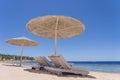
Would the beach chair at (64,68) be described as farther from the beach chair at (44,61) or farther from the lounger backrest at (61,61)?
the beach chair at (44,61)

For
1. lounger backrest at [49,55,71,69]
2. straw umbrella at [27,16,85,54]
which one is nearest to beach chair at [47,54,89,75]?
lounger backrest at [49,55,71,69]

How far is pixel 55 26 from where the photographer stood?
8.02m

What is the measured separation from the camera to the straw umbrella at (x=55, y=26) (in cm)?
727

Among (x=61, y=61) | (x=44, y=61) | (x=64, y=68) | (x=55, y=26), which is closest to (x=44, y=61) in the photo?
Result: (x=44, y=61)

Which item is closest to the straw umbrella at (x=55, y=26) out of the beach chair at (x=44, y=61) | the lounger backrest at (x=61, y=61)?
the beach chair at (x=44, y=61)

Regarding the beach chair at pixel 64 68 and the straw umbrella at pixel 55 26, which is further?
the straw umbrella at pixel 55 26

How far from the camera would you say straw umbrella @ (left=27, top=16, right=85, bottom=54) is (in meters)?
7.27

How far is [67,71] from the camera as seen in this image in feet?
20.0

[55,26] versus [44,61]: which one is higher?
[55,26]

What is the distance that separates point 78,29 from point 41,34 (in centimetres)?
212

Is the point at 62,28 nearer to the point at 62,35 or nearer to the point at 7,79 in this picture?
the point at 62,35

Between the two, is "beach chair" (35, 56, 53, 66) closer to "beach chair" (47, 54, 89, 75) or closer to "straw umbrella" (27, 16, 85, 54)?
"straw umbrella" (27, 16, 85, 54)

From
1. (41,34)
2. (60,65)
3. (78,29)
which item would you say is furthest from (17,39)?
(60,65)

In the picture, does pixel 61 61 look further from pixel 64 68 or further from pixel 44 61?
pixel 44 61
